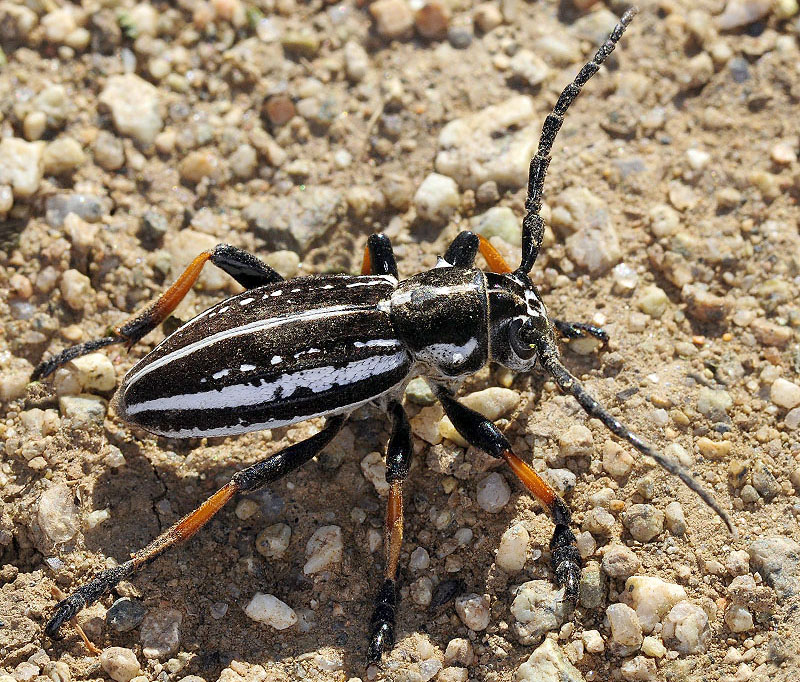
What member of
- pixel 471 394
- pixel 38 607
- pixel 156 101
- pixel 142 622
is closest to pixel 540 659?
pixel 471 394

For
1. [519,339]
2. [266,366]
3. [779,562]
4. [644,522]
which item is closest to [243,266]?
[266,366]

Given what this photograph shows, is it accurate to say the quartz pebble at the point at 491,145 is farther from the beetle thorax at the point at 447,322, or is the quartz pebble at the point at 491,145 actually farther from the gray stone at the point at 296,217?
the beetle thorax at the point at 447,322

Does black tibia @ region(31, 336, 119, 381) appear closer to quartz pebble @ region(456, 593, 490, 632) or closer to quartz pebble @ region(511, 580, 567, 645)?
quartz pebble @ region(456, 593, 490, 632)

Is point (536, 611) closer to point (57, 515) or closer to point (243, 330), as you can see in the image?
point (243, 330)

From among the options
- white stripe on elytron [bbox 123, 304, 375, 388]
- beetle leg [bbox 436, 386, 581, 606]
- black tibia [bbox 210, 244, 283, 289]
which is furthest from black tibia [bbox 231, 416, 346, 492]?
black tibia [bbox 210, 244, 283, 289]

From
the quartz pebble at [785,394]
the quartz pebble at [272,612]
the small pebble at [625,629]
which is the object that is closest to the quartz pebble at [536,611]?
the small pebble at [625,629]

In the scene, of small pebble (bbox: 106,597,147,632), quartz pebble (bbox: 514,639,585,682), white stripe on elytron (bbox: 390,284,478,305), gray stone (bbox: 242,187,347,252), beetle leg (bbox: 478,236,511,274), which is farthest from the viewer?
gray stone (bbox: 242,187,347,252)
